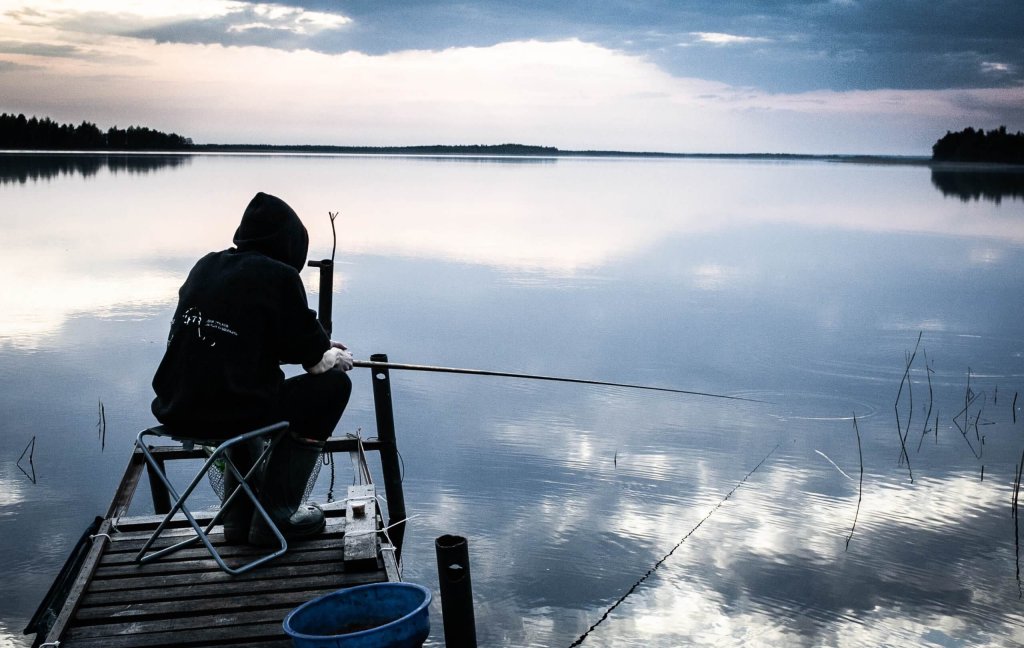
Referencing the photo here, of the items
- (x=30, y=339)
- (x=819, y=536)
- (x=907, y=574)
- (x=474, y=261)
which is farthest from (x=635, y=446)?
(x=474, y=261)

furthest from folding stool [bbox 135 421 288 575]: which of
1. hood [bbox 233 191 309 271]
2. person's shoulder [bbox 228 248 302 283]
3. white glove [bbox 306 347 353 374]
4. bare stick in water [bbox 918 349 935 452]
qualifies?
bare stick in water [bbox 918 349 935 452]

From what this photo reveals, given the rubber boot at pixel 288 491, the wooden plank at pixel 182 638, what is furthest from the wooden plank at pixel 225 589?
the rubber boot at pixel 288 491

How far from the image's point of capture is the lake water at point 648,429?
5.54 meters

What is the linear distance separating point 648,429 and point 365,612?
208 inches

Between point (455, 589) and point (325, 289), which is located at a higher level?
point (325, 289)

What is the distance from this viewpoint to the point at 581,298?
55.4 feet

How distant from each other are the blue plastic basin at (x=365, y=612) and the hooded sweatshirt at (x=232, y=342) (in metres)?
0.90

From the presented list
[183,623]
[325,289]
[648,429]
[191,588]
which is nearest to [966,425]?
[648,429]

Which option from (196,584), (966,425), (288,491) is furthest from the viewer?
(966,425)

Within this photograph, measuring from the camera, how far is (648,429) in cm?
875

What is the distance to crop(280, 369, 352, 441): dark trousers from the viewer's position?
14.7 feet

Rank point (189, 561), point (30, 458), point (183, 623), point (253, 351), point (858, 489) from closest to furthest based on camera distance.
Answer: point (183, 623) → point (253, 351) → point (189, 561) → point (858, 489) → point (30, 458)

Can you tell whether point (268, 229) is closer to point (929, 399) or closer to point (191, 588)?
point (191, 588)

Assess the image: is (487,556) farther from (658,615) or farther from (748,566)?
(748,566)
